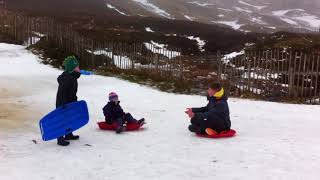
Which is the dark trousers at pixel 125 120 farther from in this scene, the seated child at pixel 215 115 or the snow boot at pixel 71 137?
the seated child at pixel 215 115

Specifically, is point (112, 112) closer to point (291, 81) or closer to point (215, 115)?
point (215, 115)

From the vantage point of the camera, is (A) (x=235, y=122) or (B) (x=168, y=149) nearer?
(B) (x=168, y=149)

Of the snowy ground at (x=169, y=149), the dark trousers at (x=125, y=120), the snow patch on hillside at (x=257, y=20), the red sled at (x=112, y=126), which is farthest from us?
the snow patch on hillside at (x=257, y=20)

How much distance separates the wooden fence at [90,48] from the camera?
68.5 feet

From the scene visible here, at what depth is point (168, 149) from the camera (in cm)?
871

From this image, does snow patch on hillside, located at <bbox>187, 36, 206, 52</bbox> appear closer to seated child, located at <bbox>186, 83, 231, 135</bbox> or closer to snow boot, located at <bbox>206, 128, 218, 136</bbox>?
seated child, located at <bbox>186, 83, 231, 135</bbox>

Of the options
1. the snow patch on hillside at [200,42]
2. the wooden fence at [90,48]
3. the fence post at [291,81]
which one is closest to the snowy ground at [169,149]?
the fence post at [291,81]

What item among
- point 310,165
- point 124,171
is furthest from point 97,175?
point 310,165

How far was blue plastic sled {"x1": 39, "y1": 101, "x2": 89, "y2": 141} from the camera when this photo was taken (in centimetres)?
881

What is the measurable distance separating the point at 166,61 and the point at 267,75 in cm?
447

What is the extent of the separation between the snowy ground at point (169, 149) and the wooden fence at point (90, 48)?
683 cm

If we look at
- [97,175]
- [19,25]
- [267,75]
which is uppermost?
[19,25]

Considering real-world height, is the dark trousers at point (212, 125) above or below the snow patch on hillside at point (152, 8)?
below

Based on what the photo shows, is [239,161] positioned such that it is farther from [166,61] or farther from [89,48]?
[89,48]
